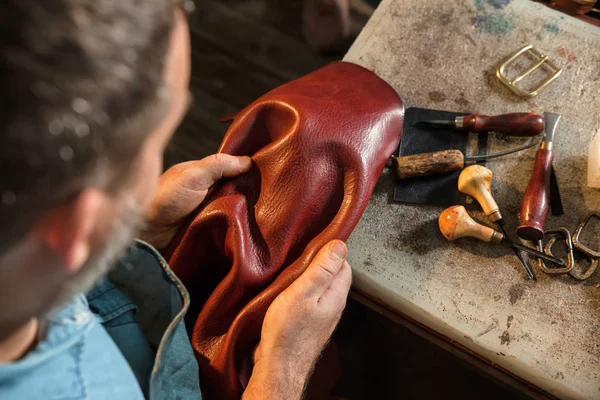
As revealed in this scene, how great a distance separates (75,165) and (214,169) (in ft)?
1.70

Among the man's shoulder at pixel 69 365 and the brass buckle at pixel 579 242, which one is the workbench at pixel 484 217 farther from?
the man's shoulder at pixel 69 365

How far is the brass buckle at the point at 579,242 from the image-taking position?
0.97 m

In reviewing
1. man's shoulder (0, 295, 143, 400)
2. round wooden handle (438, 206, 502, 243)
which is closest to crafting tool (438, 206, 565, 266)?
round wooden handle (438, 206, 502, 243)

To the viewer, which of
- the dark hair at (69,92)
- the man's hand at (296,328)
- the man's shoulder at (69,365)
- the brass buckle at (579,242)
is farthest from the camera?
the brass buckle at (579,242)

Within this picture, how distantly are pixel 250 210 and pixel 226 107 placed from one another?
1014mm

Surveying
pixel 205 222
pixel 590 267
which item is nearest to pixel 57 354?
pixel 205 222

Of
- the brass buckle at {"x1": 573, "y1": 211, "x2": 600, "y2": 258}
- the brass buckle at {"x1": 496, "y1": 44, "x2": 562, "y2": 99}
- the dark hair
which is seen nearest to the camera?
the dark hair

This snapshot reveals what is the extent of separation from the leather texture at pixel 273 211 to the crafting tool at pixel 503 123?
0.13 m

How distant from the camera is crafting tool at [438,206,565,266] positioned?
0.96 m

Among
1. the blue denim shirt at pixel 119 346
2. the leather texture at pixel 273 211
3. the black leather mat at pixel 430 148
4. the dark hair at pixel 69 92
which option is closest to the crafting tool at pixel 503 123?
the black leather mat at pixel 430 148

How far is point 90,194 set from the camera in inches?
17.7

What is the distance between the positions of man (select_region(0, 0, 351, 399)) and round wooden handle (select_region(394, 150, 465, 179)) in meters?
0.49

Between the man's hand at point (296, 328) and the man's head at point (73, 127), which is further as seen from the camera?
the man's hand at point (296, 328)

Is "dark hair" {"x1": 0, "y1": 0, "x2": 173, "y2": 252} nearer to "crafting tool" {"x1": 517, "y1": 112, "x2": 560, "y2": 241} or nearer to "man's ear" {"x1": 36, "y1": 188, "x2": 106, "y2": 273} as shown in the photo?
"man's ear" {"x1": 36, "y1": 188, "x2": 106, "y2": 273}
